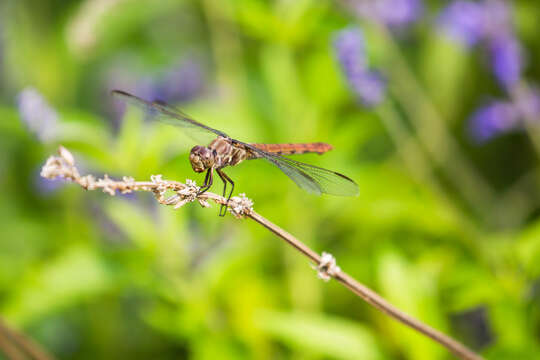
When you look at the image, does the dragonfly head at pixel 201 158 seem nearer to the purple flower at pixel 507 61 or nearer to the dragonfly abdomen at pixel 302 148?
the dragonfly abdomen at pixel 302 148

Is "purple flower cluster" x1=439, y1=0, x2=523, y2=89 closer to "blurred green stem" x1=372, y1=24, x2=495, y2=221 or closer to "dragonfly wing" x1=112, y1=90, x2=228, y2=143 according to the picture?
"blurred green stem" x1=372, y1=24, x2=495, y2=221

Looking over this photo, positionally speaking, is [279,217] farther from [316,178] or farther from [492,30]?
[492,30]

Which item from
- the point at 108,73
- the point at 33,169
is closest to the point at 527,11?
the point at 108,73

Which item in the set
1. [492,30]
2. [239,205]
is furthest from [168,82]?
Result: [239,205]

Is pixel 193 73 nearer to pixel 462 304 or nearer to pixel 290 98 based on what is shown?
pixel 290 98

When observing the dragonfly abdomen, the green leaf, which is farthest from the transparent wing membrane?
the green leaf

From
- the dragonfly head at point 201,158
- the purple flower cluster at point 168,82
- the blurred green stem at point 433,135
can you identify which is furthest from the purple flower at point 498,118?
the purple flower cluster at point 168,82
